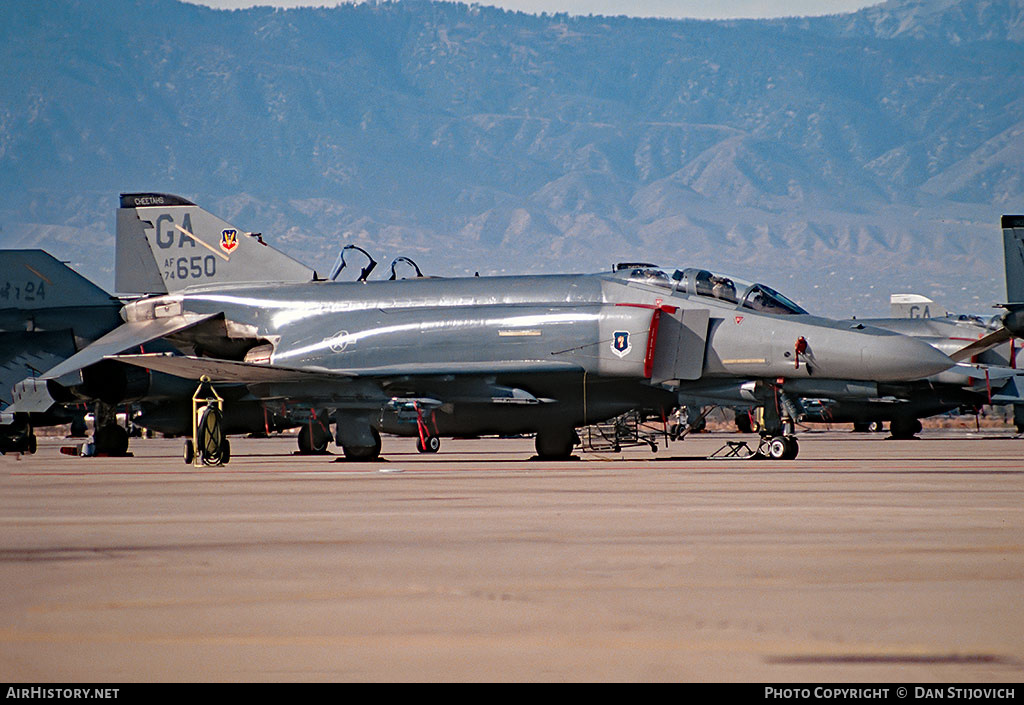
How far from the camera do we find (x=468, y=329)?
17.4 m

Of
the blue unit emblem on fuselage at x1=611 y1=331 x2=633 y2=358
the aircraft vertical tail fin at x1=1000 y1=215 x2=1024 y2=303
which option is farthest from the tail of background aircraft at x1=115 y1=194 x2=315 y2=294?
the aircraft vertical tail fin at x1=1000 y1=215 x2=1024 y2=303

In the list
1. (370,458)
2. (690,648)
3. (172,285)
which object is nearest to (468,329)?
(370,458)

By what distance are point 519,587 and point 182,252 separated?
58.7ft

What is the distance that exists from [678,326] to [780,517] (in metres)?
8.72

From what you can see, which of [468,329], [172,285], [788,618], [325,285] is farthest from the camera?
[172,285]

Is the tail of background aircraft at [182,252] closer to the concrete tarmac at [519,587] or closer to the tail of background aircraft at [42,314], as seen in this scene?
the tail of background aircraft at [42,314]

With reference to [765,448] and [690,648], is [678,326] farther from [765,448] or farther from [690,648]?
[690,648]

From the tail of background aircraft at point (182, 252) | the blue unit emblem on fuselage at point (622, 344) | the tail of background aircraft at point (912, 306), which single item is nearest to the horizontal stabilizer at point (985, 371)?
the tail of background aircraft at point (912, 306)

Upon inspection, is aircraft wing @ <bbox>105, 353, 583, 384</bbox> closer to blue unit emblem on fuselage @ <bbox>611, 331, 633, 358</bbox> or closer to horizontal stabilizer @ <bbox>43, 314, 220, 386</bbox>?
blue unit emblem on fuselage @ <bbox>611, 331, 633, 358</bbox>

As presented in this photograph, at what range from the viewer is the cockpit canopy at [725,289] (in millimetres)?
16906

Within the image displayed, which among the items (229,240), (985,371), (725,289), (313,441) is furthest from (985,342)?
(985,371)

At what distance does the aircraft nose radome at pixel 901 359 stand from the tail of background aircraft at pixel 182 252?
9678 millimetres

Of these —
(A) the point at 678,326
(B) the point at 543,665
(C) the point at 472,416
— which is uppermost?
(A) the point at 678,326

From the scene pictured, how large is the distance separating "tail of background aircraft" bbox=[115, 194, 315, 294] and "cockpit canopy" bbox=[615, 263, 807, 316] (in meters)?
6.73
